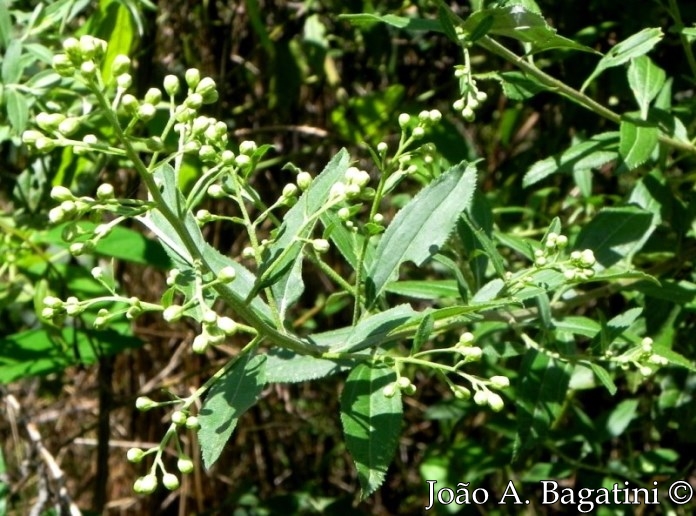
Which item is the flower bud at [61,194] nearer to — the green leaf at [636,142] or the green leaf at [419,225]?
the green leaf at [419,225]

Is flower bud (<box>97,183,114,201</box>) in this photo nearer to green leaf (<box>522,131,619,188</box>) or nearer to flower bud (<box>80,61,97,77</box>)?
flower bud (<box>80,61,97,77</box>)

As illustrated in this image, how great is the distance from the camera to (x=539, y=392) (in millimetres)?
1971

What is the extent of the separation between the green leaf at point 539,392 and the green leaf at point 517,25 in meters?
0.61

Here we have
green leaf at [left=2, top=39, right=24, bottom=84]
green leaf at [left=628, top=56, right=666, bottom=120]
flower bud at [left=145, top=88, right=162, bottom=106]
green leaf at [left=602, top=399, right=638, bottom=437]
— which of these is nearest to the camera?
flower bud at [left=145, top=88, right=162, bottom=106]

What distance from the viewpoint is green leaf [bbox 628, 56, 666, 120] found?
2002 millimetres

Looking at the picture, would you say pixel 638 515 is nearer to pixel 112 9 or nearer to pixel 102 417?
pixel 102 417

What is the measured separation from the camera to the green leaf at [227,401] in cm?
135

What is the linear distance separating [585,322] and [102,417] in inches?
62.7

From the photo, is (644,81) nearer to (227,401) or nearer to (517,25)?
(517,25)

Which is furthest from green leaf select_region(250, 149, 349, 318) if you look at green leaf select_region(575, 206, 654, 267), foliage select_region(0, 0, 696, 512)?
green leaf select_region(575, 206, 654, 267)

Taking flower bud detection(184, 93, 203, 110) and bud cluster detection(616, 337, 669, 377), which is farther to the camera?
bud cluster detection(616, 337, 669, 377)

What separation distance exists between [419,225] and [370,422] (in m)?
0.32

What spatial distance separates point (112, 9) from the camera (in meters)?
2.46

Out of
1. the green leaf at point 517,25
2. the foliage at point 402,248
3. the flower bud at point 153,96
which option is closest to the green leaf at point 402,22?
the foliage at point 402,248
